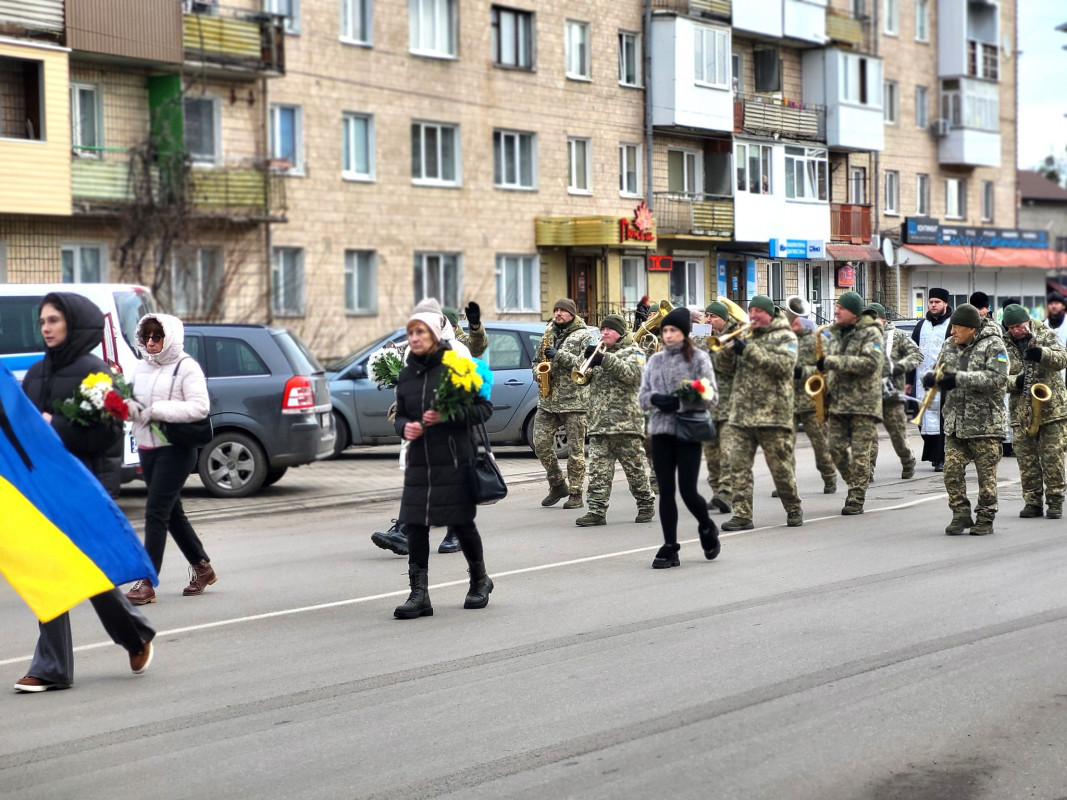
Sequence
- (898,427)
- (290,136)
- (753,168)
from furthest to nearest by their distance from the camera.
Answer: (753,168)
(290,136)
(898,427)

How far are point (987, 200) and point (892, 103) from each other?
712 centimetres

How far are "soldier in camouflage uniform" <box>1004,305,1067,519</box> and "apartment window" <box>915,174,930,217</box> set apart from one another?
137 feet

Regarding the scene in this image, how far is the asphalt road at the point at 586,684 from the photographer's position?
5.64 m

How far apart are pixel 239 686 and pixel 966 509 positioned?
680 centimetres

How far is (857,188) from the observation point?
51219mm

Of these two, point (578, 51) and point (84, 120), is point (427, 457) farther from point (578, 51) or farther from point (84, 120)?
point (578, 51)

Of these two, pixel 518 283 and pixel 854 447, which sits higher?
pixel 518 283

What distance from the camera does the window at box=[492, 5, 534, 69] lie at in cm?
3697

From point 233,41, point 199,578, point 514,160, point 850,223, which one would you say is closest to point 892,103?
point 850,223

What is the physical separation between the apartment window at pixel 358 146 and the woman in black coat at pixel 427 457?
25.4 metres

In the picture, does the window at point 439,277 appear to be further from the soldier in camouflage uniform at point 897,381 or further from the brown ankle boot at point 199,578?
the brown ankle boot at point 199,578

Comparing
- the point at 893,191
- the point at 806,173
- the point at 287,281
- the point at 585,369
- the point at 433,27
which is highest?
the point at 433,27

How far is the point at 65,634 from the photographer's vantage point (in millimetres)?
7148

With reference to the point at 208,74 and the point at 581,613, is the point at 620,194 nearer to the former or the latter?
the point at 208,74
